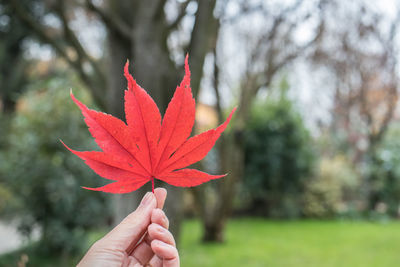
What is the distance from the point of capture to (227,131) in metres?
7.76

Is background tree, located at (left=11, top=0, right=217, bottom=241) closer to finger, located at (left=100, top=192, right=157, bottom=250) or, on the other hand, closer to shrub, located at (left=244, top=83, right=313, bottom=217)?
finger, located at (left=100, top=192, right=157, bottom=250)

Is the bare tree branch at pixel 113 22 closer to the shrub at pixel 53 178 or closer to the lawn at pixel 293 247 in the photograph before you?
the shrub at pixel 53 178

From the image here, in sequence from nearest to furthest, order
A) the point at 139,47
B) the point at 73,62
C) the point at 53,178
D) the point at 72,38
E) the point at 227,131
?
1. the point at 139,47
2. the point at 72,38
3. the point at 73,62
4. the point at 53,178
5. the point at 227,131

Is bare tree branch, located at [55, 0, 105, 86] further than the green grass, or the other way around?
the green grass

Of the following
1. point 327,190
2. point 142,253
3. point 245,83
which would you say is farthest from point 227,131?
point 142,253

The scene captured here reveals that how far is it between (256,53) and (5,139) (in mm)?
A: 7445

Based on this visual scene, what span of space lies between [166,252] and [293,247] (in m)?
5.91

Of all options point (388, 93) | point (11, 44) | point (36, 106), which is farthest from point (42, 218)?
point (388, 93)

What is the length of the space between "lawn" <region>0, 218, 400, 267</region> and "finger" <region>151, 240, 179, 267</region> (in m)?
4.01

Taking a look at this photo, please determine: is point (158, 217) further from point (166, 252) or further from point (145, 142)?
point (145, 142)

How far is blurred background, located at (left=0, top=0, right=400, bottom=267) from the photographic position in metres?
3.10

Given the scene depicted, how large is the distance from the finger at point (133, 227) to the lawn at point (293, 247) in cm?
391

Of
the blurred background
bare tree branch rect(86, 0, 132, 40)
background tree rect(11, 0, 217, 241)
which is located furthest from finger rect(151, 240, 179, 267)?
bare tree branch rect(86, 0, 132, 40)

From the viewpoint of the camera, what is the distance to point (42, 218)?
5.14 m
